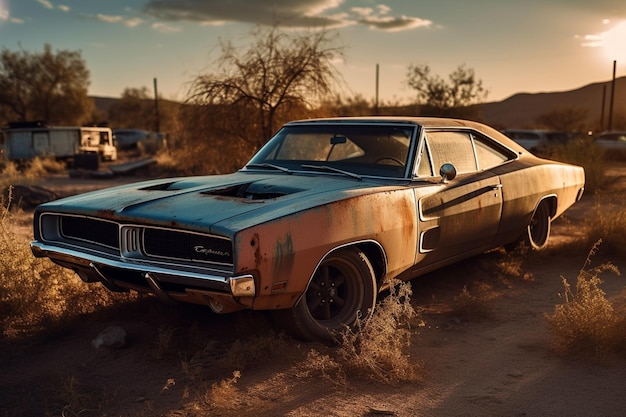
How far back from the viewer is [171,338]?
12.4 ft

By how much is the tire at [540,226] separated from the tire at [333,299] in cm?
292

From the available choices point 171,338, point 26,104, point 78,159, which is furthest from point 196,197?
point 26,104

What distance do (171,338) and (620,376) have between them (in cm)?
262

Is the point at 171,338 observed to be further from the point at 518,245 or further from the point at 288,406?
the point at 518,245

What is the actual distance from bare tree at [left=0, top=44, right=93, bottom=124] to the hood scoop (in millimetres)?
37739

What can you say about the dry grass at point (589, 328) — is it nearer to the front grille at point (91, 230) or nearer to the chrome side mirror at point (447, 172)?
the chrome side mirror at point (447, 172)

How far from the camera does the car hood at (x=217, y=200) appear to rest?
330 centimetres

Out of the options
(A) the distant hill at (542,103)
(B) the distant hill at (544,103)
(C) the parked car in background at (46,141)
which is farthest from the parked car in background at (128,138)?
(B) the distant hill at (544,103)

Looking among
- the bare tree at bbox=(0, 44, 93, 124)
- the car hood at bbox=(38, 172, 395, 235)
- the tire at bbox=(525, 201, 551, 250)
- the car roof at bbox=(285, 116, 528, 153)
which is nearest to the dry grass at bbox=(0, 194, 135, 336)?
the car hood at bbox=(38, 172, 395, 235)

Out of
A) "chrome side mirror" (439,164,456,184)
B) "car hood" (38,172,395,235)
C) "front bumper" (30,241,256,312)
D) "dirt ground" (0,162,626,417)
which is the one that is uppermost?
"chrome side mirror" (439,164,456,184)

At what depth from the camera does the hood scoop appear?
3.94 m

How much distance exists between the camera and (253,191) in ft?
13.4

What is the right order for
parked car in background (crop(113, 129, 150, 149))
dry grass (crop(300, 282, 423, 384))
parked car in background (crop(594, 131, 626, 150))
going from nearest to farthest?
dry grass (crop(300, 282, 423, 384)) → parked car in background (crop(594, 131, 626, 150)) → parked car in background (crop(113, 129, 150, 149))

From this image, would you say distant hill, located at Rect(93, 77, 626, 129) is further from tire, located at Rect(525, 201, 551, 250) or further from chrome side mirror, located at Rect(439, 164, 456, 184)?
chrome side mirror, located at Rect(439, 164, 456, 184)
